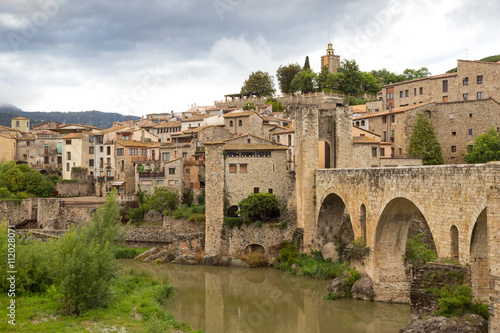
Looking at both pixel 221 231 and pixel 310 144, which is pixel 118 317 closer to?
pixel 221 231

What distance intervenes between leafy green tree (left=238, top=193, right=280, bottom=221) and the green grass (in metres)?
9.98

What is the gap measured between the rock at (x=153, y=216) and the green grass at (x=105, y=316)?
50.3ft

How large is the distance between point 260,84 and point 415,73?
21.9 m

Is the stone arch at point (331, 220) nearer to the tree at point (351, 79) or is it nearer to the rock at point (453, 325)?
the rock at point (453, 325)

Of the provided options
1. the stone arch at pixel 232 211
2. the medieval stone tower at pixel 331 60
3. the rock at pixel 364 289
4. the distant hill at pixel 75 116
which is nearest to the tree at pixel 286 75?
the medieval stone tower at pixel 331 60

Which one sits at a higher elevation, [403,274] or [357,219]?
[357,219]

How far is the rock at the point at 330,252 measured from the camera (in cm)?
2931

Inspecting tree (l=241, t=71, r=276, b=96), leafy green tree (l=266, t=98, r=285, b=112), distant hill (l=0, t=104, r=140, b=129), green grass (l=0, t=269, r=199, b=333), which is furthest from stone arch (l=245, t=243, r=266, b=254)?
distant hill (l=0, t=104, r=140, b=129)

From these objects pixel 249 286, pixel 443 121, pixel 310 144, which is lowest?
pixel 249 286

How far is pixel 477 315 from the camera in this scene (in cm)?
→ 1553

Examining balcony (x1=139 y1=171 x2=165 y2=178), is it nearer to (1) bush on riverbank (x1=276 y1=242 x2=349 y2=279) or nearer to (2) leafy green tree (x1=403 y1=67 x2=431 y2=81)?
(1) bush on riverbank (x1=276 y1=242 x2=349 y2=279)

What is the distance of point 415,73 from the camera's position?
65062 mm

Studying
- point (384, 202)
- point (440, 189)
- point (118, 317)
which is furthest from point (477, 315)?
point (118, 317)

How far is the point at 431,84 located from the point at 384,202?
2750 cm
